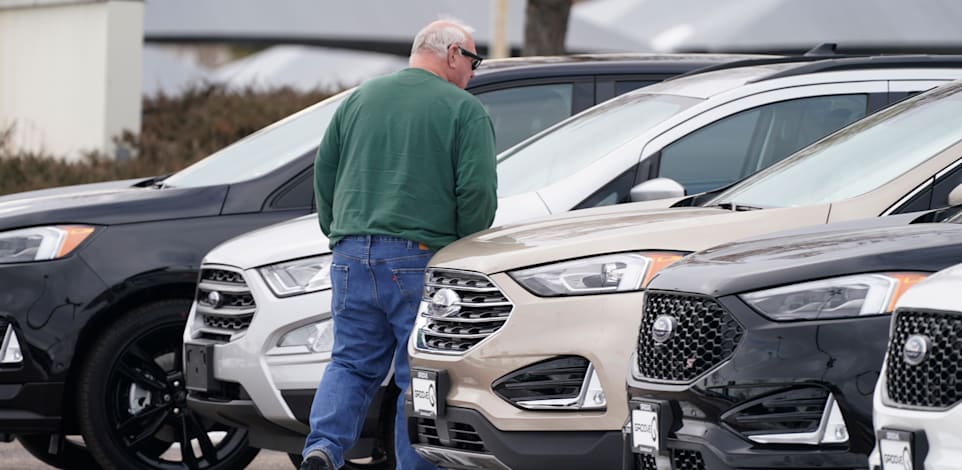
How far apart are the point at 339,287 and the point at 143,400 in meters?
1.75

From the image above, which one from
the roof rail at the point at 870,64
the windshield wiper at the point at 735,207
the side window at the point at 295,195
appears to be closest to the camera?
the windshield wiper at the point at 735,207

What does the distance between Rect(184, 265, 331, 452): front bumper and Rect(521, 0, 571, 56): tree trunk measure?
9.63m

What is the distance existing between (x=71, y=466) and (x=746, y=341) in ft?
15.9

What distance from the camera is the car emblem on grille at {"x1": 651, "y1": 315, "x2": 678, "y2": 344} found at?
493cm

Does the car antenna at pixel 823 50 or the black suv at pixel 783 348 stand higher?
the car antenna at pixel 823 50

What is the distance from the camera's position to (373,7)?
1130 inches

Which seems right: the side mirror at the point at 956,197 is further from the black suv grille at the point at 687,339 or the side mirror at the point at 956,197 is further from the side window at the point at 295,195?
the side window at the point at 295,195

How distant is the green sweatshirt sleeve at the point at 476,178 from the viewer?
6391 mm

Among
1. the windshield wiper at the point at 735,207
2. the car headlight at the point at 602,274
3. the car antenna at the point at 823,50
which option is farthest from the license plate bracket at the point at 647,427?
the car antenna at the point at 823,50

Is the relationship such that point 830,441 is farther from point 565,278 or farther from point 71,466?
point 71,466

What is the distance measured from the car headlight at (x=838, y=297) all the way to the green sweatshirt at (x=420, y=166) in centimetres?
195

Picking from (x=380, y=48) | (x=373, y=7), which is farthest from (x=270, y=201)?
(x=380, y=48)

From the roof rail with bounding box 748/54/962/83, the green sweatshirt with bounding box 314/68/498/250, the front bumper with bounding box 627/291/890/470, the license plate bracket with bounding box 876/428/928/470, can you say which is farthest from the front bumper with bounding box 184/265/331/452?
the license plate bracket with bounding box 876/428/928/470

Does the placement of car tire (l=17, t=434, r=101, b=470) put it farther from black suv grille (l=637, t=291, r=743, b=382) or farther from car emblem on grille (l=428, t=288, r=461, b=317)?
black suv grille (l=637, t=291, r=743, b=382)
